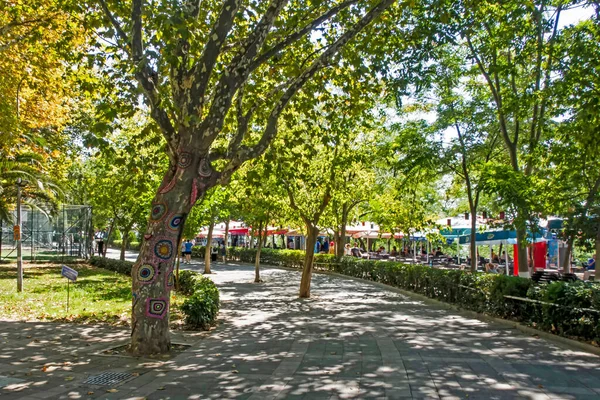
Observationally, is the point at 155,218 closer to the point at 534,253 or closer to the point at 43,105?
the point at 43,105

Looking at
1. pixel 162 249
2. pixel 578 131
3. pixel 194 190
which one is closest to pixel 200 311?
pixel 162 249

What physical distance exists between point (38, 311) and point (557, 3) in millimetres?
14077

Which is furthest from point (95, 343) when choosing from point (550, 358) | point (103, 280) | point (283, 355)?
point (103, 280)

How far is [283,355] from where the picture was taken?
24.0 ft

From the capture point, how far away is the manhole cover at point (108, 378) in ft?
19.0

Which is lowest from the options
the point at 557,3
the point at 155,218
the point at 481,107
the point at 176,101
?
the point at 155,218

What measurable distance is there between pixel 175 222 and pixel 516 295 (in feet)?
23.8

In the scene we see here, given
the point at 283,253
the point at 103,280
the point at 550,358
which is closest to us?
the point at 550,358

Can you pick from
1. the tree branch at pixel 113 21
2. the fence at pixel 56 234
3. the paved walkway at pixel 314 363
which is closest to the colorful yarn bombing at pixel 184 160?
the tree branch at pixel 113 21

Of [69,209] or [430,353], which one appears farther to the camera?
[69,209]

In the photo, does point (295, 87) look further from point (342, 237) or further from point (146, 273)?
point (342, 237)

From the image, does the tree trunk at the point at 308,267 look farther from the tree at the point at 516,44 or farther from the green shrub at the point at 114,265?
the green shrub at the point at 114,265

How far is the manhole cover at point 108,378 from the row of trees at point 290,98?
98 centimetres

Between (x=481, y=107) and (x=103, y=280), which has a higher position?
(x=481, y=107)
